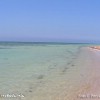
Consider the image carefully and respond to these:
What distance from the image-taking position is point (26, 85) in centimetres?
1098

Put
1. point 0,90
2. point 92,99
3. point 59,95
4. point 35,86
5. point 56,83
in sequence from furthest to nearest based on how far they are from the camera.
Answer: point 56,83 → point 35,86 → point 0,90 → point 59,95 → point 92,99

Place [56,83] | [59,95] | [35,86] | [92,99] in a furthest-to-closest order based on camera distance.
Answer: [56,83] < [35,86] < [59,95] < [92,99]

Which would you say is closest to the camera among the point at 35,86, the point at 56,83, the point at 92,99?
the point at 92,99

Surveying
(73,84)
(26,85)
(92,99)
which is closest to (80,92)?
(92,99)

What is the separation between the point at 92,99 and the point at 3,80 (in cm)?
512

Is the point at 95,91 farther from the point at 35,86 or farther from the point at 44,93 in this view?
the point at 35,86

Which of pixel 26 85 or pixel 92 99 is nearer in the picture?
pixel 92 99

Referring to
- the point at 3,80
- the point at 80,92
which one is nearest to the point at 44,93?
the point at 80,92

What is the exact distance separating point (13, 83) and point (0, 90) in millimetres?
1514

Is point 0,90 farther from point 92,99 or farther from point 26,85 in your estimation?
point 92,99

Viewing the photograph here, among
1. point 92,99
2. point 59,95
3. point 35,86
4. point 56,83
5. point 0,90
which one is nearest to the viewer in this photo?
point 92,99

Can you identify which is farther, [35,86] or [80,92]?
[35,86]

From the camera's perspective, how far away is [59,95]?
9.11 meters

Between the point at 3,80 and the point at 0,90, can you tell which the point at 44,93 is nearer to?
the point at 0,90
